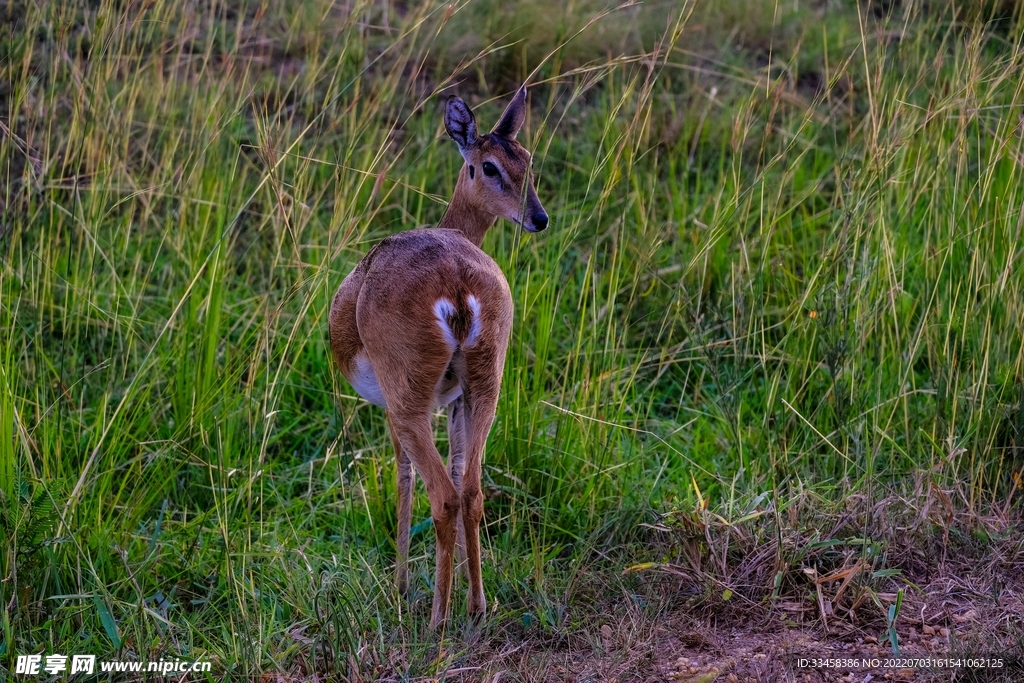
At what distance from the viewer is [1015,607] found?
3.21 m

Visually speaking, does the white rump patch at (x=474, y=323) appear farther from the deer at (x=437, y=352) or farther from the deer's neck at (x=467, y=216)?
the deer's neck at (x=467, y=216)

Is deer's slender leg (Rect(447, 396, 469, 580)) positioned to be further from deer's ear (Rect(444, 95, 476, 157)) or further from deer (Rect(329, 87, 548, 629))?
deer's ear (Rect(444, 95, 476, 157))

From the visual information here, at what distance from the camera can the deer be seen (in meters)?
2.96

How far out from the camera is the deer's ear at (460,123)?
360cm

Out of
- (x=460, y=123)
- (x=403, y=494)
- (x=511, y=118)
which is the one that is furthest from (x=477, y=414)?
(x=511, y=118)

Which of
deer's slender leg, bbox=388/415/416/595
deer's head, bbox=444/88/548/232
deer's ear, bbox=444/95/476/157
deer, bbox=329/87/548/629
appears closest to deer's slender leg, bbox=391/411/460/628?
deer, bbox=329/87/548/629

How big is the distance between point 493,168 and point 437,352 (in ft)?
3.17

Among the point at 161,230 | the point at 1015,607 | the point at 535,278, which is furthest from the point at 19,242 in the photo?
the point at 1015,607

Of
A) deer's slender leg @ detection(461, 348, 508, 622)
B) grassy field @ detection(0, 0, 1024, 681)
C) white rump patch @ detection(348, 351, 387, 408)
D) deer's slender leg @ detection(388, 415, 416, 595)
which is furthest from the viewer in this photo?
deer's slender leg @ detection(388, 415, 416, 595)

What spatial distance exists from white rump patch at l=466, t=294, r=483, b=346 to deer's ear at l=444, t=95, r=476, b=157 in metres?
0.91

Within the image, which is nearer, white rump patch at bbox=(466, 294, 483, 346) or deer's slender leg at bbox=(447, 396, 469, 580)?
white rump patch at bbox=(466, 294, 483, 346)

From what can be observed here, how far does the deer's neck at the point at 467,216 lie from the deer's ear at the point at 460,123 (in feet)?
0.31

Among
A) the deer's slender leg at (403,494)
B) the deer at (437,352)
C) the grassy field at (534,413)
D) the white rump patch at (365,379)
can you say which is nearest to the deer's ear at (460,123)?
the grassy field at (534,413)

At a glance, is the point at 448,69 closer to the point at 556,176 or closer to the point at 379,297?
the point at 556,176
